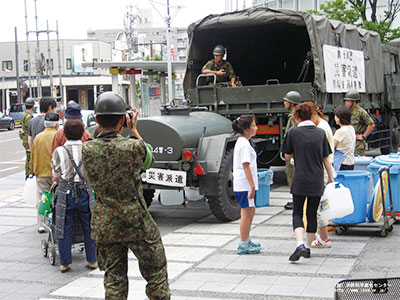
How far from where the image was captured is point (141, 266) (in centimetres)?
471

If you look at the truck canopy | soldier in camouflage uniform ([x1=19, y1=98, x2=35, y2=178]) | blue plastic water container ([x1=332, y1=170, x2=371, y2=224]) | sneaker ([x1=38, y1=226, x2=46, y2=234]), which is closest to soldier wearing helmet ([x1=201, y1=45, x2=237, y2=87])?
the truck canopy

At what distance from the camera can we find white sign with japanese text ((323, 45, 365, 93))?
13234 millimetres

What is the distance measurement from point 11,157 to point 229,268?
1960 cm

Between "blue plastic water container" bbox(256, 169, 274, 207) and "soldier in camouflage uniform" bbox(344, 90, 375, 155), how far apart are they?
167 cm

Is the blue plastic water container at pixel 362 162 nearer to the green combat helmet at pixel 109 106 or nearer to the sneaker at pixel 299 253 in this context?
the sneaker at pixel 299 253

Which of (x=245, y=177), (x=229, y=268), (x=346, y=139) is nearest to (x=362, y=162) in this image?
(x=346, y=139)

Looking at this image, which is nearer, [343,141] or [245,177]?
[245,177]

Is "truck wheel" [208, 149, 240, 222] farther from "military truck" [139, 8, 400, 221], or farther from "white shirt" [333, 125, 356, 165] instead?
"white shirt" [333, 125, 356, 165]

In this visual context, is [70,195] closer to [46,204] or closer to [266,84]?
[46,204]

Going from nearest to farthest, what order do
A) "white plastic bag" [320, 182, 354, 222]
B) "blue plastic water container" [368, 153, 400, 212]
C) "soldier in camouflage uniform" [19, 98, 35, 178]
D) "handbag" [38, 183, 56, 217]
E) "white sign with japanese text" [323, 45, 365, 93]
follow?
1. "white plastic bag" [320, 182, 354, 222]
2. "handbag" [38, 183, 56, 217]
3. "blue plastic water container" [368, 153, 400, 212]
4. "soldier in camouflage uniform" [19, 98, 35, 178]
5. "white sign with japanese text" [323, 45, 365, 93]

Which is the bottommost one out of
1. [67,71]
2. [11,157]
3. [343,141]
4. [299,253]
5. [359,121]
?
[11,157]

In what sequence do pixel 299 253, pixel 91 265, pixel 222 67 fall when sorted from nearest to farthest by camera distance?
pixel 299 253 < pixel 91 265 < pixel 222 67

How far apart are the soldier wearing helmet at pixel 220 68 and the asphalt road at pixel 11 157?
7.91m

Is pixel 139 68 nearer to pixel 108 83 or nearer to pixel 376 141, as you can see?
pixel 376 141
